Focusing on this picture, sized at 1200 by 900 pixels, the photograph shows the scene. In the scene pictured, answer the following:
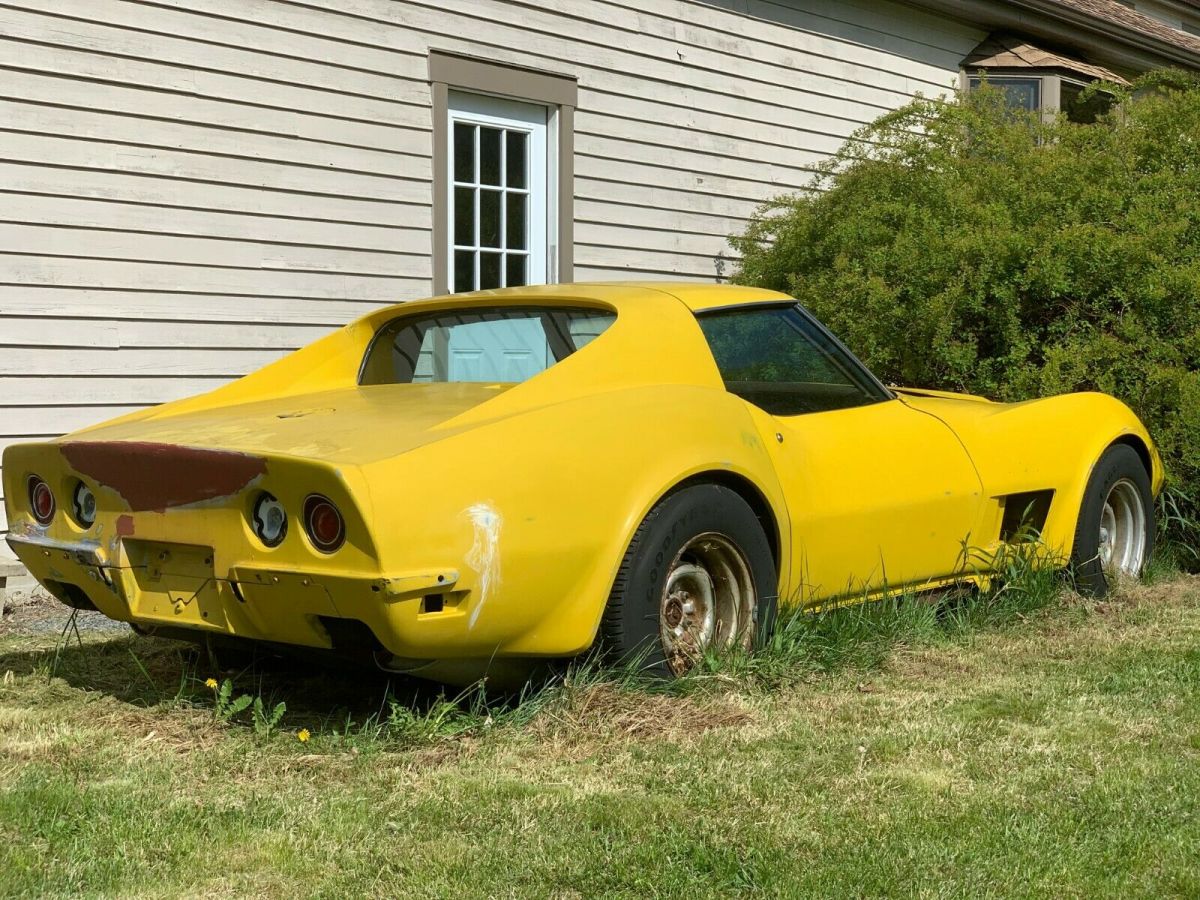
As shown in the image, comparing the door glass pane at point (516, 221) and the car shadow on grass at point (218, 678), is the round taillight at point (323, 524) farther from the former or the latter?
the door glass pane at point (516, 221)

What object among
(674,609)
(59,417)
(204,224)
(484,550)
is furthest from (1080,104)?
(484,550)

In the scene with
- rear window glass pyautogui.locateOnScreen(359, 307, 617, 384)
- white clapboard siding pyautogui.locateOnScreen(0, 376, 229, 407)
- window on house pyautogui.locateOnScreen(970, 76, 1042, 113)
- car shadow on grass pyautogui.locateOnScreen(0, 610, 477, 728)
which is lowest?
car shadow on grass pyautogui.locateOnScreen(0, 610, 477, 728)

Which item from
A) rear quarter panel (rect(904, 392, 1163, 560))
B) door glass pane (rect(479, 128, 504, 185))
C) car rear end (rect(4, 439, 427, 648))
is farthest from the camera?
door glass pane (rect(479, 128, 504, 185))

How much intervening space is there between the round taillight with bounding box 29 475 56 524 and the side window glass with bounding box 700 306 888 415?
7.04 ft

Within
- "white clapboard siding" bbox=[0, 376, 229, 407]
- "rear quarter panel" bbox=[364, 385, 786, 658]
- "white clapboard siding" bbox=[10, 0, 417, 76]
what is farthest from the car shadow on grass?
"white clapboard siding" bbox=[10, 0, 417, 76]

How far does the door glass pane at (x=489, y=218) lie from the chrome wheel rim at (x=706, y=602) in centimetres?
497

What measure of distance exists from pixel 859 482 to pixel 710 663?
37.5 inches

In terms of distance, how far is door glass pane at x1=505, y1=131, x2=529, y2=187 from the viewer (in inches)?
366

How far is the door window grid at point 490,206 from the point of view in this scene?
903 centimetres

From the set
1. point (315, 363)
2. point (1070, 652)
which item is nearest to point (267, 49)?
point (315, 363)

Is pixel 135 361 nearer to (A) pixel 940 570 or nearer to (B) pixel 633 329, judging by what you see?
(B) pixel 633 329

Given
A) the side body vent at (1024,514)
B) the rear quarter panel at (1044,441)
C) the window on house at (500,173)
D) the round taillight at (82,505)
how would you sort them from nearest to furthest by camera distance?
the round taillight at (82,505) → the rear quarter panel at (1044,441) → the side body vent at (1024,514) → the window on house at (500,173)

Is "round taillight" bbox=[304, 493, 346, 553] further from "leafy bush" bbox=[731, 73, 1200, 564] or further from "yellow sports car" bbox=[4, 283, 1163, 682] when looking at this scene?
"leafy bush" bbox=[731, 73, 1200, 564]

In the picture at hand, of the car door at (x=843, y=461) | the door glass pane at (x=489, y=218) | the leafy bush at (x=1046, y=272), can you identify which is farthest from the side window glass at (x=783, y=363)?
the door glass pane at (x=489, y=218)
